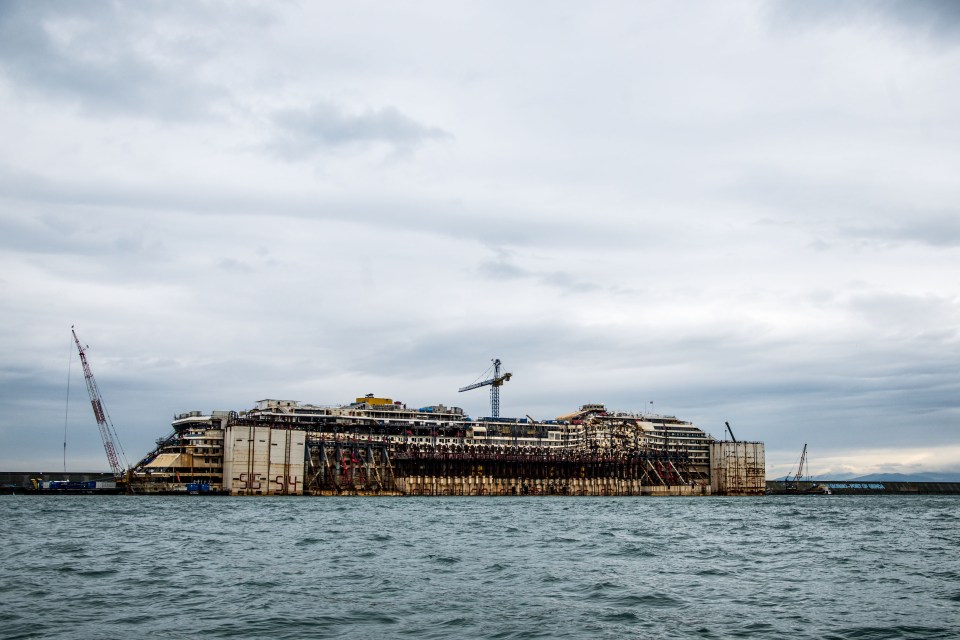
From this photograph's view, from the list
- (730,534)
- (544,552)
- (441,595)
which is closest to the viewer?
(441,595)

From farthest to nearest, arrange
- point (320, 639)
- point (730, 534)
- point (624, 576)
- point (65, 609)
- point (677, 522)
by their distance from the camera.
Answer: point (677, 522) → point (730, 534) → point (624, 576) → point (65, 609) → point (320, 639)

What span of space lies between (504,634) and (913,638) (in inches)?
542

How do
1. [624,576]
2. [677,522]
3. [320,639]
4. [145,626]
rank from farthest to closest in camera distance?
[677,522] → [624,576] → [145,626] → [320,639]

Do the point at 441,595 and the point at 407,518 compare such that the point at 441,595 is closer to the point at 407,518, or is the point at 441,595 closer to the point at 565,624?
the point at 565,624

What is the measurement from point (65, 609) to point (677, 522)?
7131 centimetres

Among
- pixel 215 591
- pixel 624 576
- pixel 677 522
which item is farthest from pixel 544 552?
pixel 677 522

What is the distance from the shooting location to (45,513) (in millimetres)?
101000

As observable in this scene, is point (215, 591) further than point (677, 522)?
No

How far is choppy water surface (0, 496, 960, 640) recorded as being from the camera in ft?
101

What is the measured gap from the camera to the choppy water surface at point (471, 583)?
30797 millimetres

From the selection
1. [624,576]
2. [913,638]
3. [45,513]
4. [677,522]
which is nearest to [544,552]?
[624,576]

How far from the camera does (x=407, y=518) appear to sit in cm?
9712

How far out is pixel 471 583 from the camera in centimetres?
4100

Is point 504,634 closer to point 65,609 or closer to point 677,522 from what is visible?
point 65,609
